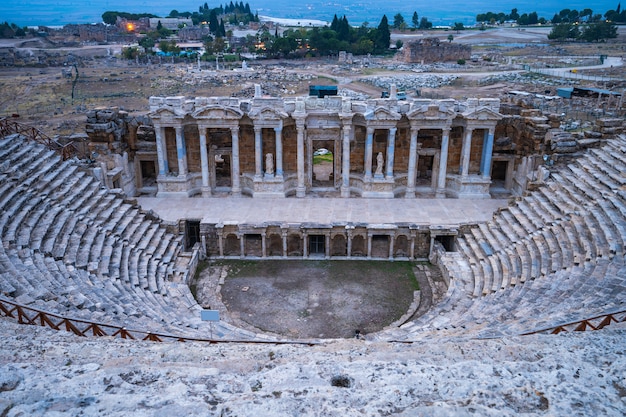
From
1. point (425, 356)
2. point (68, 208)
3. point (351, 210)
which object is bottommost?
point (351, 210)

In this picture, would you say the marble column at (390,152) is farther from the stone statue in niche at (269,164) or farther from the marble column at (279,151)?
the stone statue in niche at (269,164)

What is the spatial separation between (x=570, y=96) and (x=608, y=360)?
43.1m

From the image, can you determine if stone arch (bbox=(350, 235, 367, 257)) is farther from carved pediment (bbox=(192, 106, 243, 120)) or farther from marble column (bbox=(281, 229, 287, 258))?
carved pediment (bbox=(192, 106, 243, 120))

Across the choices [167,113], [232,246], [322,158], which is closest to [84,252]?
[232,246]

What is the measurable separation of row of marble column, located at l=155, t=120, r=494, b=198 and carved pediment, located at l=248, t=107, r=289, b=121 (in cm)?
47

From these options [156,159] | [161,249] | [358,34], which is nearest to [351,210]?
[161,249]

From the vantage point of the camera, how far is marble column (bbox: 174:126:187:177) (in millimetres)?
22297

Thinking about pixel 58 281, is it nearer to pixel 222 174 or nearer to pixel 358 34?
pixel 222 174

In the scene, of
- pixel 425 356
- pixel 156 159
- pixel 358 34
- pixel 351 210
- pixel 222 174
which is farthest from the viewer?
pixel 358 34

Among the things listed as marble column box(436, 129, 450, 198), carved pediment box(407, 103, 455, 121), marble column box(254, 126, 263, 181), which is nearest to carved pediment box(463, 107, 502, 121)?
carved pediment box(407, 103, 455, 121)

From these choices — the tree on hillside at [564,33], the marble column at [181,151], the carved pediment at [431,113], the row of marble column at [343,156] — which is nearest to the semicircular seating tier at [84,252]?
the marble column at [181,151]

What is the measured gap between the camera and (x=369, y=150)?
22.5 meters

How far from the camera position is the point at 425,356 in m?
7.17

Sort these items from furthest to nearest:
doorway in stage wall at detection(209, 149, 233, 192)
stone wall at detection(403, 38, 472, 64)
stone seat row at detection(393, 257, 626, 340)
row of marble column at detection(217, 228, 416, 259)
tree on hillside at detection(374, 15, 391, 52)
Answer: tree on hillside at detection(374, 15, 391, 52)
stone wall at detection(403, 38, 472, 64)
doorway in stage wall at detection(209, 149, 233, 192)
row of marble column at detection(217, 228, 416, 259)
stone seat row at detection(393, 257, 626, 340)
